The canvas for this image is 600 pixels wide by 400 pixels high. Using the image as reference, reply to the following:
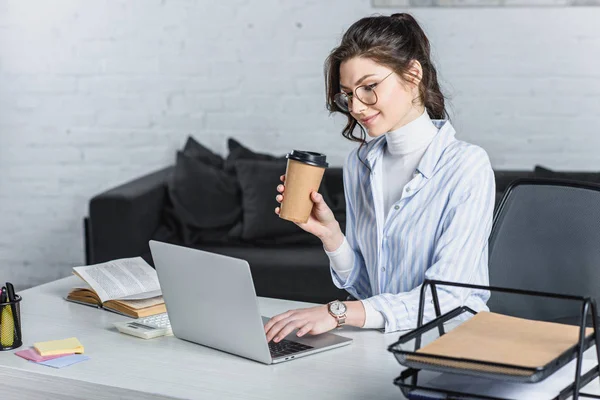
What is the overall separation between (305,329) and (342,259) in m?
0.34

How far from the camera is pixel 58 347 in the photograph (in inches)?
62.5

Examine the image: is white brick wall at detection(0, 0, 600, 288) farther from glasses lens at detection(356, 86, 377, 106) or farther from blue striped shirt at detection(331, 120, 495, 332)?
glasses lens at detection(356, 86, 377, 106)

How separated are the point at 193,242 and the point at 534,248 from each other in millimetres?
2086

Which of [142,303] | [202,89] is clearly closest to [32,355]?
[142,303]

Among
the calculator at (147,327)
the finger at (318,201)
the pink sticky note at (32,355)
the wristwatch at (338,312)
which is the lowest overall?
the pink sticky note at (32,355)

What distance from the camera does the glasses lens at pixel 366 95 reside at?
5.56 ft

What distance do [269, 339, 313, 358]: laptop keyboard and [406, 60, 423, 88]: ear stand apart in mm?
579

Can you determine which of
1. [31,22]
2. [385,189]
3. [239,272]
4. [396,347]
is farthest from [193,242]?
[396,347]

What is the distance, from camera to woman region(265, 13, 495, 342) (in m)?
1.66

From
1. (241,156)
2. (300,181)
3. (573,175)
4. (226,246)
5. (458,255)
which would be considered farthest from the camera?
(241,156)

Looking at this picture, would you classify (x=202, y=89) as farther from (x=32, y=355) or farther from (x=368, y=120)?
(x=32, y=355)

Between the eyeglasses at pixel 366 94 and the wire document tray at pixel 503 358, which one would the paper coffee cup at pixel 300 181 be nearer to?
the eyeglasses at pixel 366 94

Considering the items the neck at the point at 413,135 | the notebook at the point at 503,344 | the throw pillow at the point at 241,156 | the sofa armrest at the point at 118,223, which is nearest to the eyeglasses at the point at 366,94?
the neck at the point at 413,135

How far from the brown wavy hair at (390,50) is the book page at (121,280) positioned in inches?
23.3
